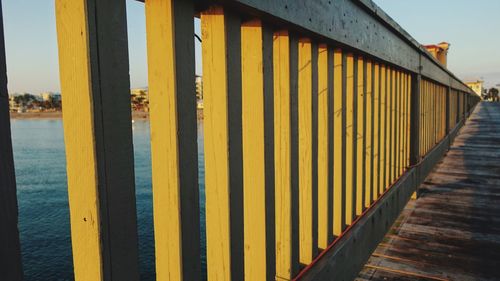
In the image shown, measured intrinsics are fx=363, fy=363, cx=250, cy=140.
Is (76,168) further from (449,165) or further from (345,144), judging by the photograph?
(449,165)

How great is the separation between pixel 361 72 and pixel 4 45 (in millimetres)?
2848

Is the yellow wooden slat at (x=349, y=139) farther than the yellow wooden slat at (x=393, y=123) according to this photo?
No

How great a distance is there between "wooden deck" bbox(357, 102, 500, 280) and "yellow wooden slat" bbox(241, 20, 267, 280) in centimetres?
158

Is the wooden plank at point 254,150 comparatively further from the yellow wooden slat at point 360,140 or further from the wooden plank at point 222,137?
the yellow wooden slat at point 360,140

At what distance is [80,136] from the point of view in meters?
0.94

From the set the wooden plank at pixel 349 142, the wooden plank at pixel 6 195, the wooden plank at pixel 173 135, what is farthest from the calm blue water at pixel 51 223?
the wooden plank at pixel 6 195

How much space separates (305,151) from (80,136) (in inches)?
59.2

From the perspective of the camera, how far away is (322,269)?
225cm

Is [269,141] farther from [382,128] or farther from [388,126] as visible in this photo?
[388,126]

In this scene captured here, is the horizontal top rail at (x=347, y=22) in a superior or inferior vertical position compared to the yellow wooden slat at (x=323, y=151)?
superior

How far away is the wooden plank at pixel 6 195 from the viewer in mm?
741

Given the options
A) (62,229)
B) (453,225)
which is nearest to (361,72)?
(453,225)

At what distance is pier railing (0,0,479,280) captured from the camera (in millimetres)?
941

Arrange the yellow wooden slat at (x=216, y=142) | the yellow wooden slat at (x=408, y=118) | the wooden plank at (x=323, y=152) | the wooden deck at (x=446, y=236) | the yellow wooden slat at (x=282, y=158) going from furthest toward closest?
1. the yellow wooden slat at (x=408, y=118)
2. the wooden deck at (x=446, y=236)
3. the wooden plank at (x=323, y=152)
4. the yellow wooden slat at (x=282, y=158)
5. the yellow wooden slat at (x=216, y=142)
